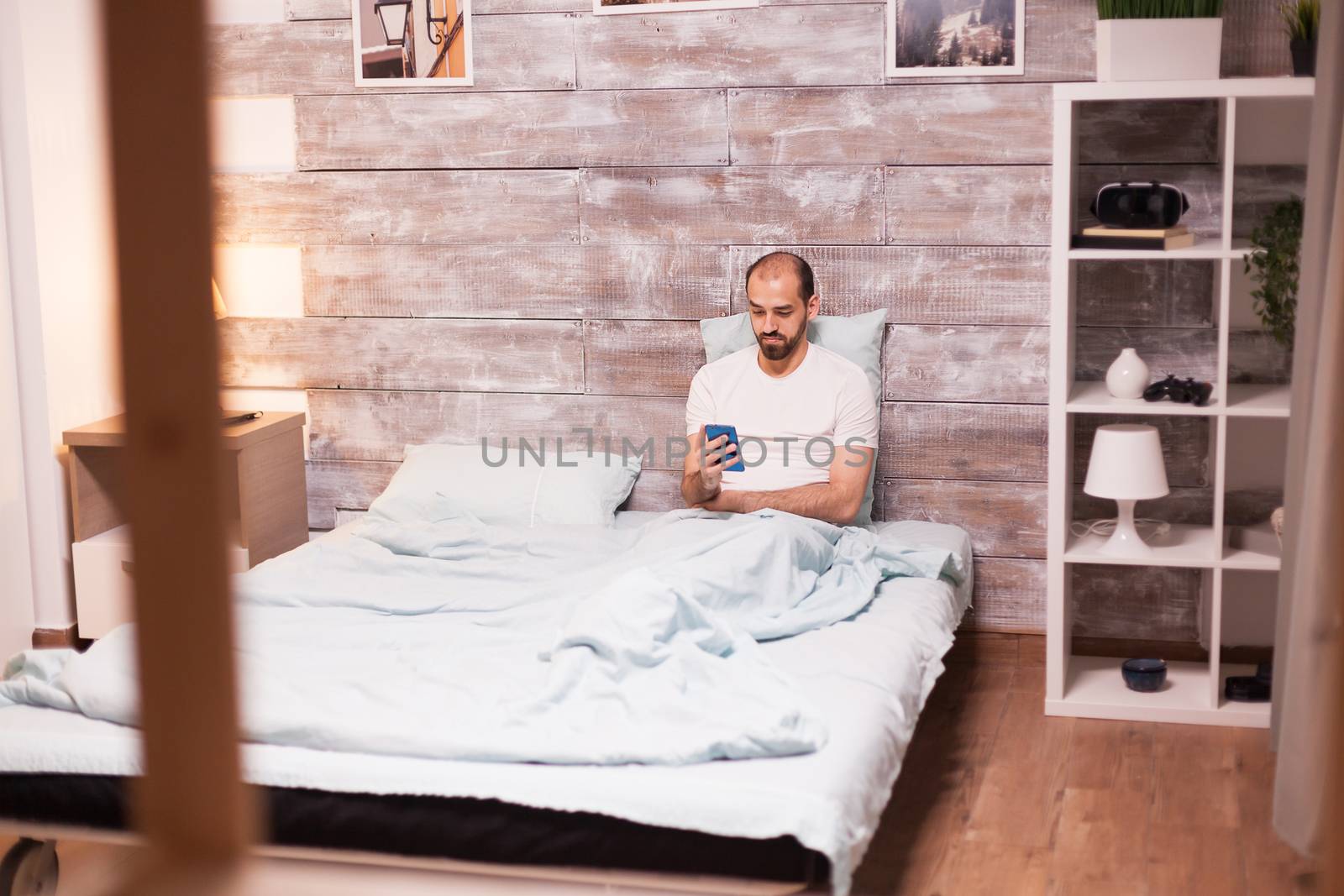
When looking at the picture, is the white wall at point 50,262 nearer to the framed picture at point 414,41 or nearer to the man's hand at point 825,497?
the framed picture at point 414,41

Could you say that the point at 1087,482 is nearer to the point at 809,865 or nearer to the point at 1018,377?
the point at 1018,377

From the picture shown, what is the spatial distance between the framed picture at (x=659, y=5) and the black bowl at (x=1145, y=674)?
1964mm

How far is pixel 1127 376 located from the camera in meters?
3.14

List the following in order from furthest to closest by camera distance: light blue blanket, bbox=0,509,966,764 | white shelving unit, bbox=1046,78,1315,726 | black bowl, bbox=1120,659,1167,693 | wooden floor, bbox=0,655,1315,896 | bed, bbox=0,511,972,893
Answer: black bowl, bbox=1120,659,1167,693, white shelving unit, bbox=1046,78,1315,726, wooden floor, bbox=0,655,1315,896, light blue blanket, bbox=0,509,966,764, bed, bbox=0,511,972,893

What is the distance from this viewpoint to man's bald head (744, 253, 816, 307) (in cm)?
333

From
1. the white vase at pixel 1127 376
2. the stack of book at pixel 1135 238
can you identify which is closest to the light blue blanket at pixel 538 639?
the white vase at pixel 1127 376

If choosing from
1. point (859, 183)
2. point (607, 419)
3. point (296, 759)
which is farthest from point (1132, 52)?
point (296, 759)

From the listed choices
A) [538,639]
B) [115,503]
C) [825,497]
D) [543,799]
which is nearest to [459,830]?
[543,799]

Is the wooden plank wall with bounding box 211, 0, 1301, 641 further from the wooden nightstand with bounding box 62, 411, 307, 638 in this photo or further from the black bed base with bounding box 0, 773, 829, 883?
the black bed base with bounding box 0, 773, 829, 883

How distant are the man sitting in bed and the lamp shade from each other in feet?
1.86

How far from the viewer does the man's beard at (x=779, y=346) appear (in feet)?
11.0

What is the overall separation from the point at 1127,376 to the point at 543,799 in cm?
188

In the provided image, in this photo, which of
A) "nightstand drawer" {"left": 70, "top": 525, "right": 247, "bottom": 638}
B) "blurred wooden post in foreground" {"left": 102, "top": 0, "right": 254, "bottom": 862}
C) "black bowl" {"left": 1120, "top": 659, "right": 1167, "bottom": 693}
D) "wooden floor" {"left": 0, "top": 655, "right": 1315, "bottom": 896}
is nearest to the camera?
"blurred wooden post in foreground" {"left": 102, "top": 0, "right": 254, "bottom": 862}

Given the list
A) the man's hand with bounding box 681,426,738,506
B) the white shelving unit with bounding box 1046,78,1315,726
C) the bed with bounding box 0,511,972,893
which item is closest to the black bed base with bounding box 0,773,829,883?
the bed with bounding box 0,511,972,893
